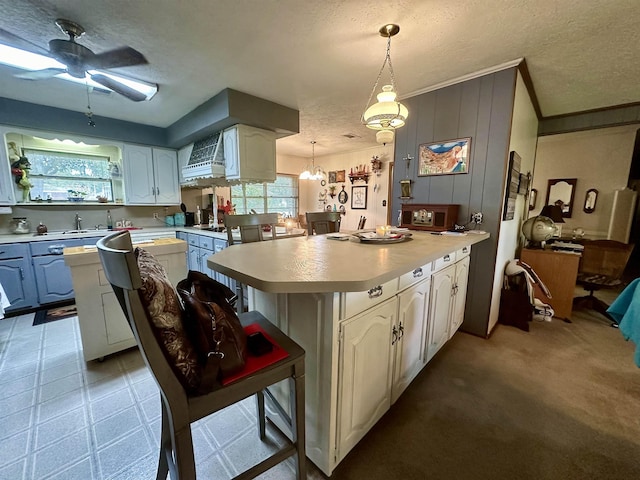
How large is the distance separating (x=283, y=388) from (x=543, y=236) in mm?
3404

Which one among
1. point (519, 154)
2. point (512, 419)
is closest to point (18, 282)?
point (512, 419)

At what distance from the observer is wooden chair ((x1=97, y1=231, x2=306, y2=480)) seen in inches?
24.0

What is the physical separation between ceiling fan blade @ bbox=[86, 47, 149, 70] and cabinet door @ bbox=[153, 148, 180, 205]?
7.57 ft

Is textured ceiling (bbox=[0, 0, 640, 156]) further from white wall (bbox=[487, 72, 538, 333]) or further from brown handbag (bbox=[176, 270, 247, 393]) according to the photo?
brown handbag (bbox=[176, 270, 247, 393])

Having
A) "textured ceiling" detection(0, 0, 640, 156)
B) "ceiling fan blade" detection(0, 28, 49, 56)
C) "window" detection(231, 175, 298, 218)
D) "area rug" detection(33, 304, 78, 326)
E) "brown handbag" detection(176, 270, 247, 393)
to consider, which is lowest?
"area rug" detection(33, 304, 78, 326)

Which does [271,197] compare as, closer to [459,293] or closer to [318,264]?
[459,293]

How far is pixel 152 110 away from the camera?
3234 millimetres

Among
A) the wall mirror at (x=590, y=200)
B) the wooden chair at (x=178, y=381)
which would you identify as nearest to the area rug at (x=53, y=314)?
the wooden chair at (x=178, y=381)

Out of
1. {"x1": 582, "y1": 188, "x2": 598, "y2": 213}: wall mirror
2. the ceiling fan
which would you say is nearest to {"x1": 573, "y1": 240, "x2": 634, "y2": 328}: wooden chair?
{"x1": 582, "y1": 188, "x2": 598, "y2": 213}: wall mirror

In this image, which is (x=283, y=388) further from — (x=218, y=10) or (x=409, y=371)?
(x=218, y=10)

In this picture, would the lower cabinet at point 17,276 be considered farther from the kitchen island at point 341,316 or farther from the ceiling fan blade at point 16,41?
the kitchen island at point 341,316

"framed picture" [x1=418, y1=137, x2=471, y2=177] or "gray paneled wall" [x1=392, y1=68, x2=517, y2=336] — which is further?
"framed picture" [x1=418, y1=137, x2=471, y2=177]

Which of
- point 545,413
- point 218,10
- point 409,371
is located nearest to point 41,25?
point 218,10

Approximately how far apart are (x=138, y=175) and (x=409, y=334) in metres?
4.27
